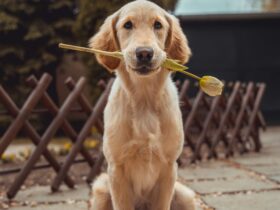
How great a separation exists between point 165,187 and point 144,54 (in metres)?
0.94

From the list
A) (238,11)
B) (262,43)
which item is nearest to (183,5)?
(238,11)

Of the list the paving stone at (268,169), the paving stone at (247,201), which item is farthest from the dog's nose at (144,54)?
the paving stone at (268,169)

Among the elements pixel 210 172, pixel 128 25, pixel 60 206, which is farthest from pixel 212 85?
pixel 210 172

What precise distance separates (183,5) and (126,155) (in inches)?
476

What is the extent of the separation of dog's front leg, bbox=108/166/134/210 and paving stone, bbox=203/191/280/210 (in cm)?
126

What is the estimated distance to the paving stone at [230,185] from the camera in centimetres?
499

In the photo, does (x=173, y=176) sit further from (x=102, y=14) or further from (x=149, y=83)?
(x=102, y=14)

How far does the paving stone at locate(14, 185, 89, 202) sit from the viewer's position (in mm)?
4836

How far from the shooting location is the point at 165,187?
325cm

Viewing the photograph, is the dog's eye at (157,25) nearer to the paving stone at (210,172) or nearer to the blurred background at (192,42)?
the paving stone at (210,172)

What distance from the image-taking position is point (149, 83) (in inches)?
130

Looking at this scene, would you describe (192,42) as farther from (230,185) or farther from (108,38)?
(108,38)

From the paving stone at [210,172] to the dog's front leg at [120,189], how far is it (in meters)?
2.64

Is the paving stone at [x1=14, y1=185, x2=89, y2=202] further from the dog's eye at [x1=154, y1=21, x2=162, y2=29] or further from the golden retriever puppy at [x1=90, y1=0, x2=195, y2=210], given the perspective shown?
the dog's eye at [x1=154, y1=21, x2=162, y2=29]
